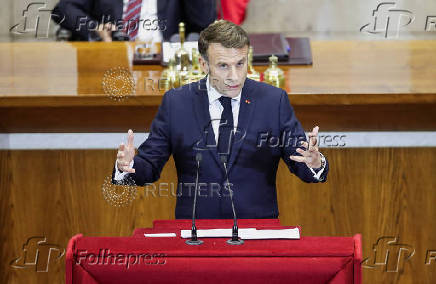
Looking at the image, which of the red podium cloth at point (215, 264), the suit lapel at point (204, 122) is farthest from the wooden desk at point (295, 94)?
the red podium cloth at point (215, 264)

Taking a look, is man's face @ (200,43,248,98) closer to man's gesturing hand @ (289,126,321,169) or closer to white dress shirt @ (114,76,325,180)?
white dress shirt @ (114,76,325,180)

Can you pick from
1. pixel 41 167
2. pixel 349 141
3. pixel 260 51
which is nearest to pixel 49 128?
pixel 41 167

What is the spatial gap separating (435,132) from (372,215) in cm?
46

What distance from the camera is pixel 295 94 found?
3.10 m

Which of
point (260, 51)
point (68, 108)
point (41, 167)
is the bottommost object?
point (41, 167)

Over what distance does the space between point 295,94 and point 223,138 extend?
632mm

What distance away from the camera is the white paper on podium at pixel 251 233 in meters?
1.91

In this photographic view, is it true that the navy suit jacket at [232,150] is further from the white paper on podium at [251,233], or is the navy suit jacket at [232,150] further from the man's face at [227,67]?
the white paper on podium at [251,233]

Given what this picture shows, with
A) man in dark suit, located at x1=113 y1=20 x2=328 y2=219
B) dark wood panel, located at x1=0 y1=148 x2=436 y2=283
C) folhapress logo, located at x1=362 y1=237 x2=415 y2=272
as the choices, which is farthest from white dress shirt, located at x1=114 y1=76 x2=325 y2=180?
folhapress logo, located at x1=362 y1=237 x2=415 y2=272

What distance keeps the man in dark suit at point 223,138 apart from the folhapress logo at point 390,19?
12.5 ft

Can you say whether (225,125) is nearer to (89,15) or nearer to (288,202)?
(288,202)

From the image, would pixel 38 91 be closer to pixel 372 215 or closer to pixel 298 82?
pixel 298 82

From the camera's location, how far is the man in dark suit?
8.16 feet

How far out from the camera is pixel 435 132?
332 centimetres
